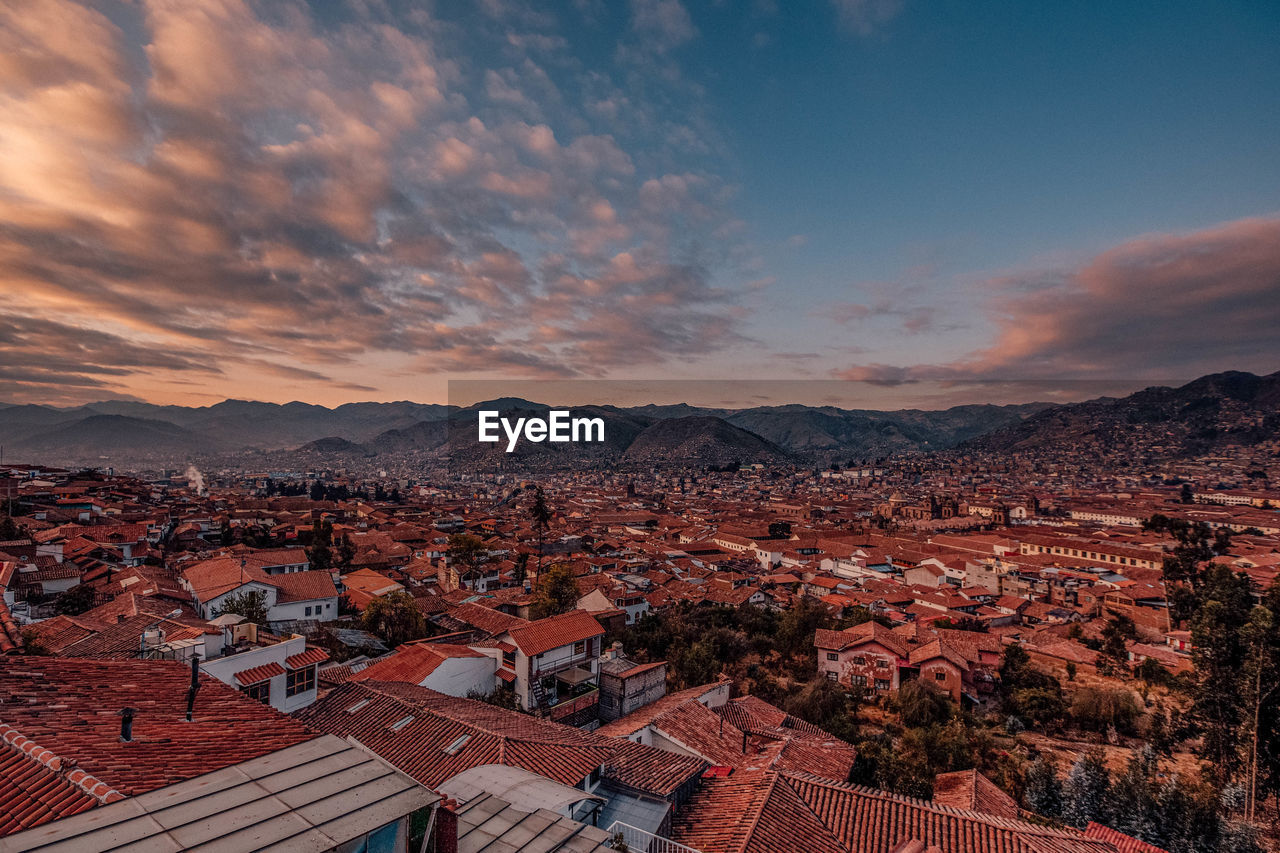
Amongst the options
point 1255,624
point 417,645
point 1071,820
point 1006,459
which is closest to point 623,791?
point 417,645

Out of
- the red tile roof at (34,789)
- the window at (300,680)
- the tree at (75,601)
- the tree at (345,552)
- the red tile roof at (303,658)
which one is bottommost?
the tree at (345,552)

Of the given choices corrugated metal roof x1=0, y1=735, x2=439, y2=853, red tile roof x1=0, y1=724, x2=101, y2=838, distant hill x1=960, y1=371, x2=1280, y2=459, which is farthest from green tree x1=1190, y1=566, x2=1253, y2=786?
distant hill x1=960, y1=371, x2=1280, y2=459

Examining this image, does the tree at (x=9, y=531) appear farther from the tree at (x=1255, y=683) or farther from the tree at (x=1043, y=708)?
the tree at (x=1255, y=683)

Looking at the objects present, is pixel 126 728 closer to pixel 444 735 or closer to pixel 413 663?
A: pixel 444 735

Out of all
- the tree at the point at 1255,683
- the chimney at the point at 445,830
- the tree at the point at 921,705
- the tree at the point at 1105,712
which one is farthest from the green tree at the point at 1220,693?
the chimney at the point at 445,830

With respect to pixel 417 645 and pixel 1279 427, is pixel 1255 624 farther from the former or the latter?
pixel 1279 427

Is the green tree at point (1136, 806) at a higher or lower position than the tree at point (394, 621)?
lower

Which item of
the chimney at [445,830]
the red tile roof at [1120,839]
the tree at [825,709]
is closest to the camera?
the chimney at [445,830]

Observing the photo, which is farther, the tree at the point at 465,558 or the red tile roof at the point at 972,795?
the tree at the point at 465,558
